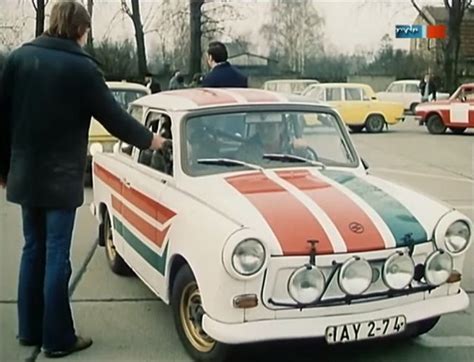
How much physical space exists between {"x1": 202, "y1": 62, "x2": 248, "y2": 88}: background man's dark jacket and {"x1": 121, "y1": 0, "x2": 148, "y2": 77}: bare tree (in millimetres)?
23524

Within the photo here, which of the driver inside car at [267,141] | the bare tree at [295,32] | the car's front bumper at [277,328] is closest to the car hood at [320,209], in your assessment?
the driver inside car at [267,141]

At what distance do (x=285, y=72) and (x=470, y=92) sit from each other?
25079mm

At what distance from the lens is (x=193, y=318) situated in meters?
3.84

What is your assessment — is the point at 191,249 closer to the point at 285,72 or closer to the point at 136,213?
the point at 136,213

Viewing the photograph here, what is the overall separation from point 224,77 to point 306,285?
4.16m

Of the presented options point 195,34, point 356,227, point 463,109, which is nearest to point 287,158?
point 356,227

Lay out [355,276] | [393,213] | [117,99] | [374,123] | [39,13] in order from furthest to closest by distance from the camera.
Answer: [39,13]
[374,123]
[117,99]
[393,213]
[355,276]

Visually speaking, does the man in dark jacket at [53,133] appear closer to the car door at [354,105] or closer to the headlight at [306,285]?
the headlight at [306,285]

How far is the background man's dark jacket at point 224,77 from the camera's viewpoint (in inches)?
283

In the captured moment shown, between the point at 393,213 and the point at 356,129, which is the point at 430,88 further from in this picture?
the point at 393,213

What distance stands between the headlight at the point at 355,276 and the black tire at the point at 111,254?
266 cm

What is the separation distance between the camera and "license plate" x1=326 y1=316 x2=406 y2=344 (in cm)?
341

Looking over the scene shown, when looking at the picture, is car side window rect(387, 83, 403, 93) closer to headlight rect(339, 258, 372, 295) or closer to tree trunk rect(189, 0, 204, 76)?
tree trunk rect(189, 0, 204, 76)

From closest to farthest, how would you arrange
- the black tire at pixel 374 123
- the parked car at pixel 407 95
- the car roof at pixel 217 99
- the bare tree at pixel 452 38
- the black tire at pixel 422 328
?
the black tire at pixel 422 328
the car roof at pixel 217 99
the black tire at pixel 374 123
the parked car at pixel 407 95
the bare tree at pixel 452 38
